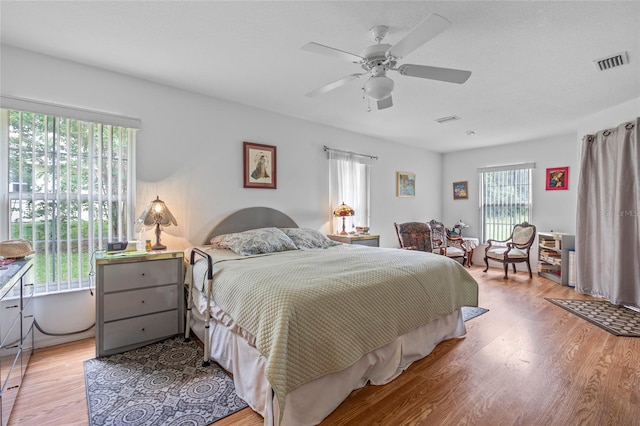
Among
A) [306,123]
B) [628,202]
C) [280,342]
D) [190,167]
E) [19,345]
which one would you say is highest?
[306,123]

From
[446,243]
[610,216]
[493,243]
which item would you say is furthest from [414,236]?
[610,216]

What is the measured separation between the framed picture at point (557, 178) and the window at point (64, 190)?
6.61m

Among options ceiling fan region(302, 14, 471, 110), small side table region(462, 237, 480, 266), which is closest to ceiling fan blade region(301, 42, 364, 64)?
ceiling fan region(302, 14, 471, 110)

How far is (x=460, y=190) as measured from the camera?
691 cm

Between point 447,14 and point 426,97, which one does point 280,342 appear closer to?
point 447,14

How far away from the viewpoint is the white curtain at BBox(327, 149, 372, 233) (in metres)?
4.88

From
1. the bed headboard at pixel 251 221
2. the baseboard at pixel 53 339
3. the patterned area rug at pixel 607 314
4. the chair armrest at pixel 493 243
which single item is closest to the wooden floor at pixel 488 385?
the baseboard at pixel 53 339

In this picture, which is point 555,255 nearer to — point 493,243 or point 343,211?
point 493,243

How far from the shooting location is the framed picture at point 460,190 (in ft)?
22.4

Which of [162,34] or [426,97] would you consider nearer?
[162,34]

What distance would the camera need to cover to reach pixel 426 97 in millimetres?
3623

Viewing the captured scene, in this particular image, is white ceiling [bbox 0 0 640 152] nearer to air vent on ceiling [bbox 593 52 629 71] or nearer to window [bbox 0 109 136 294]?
air vent on ceiling [bbox 593 52 629 71]

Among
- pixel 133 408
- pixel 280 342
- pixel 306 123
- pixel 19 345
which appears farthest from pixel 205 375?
pixel 306 123

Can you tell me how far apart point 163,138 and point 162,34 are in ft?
3.97
